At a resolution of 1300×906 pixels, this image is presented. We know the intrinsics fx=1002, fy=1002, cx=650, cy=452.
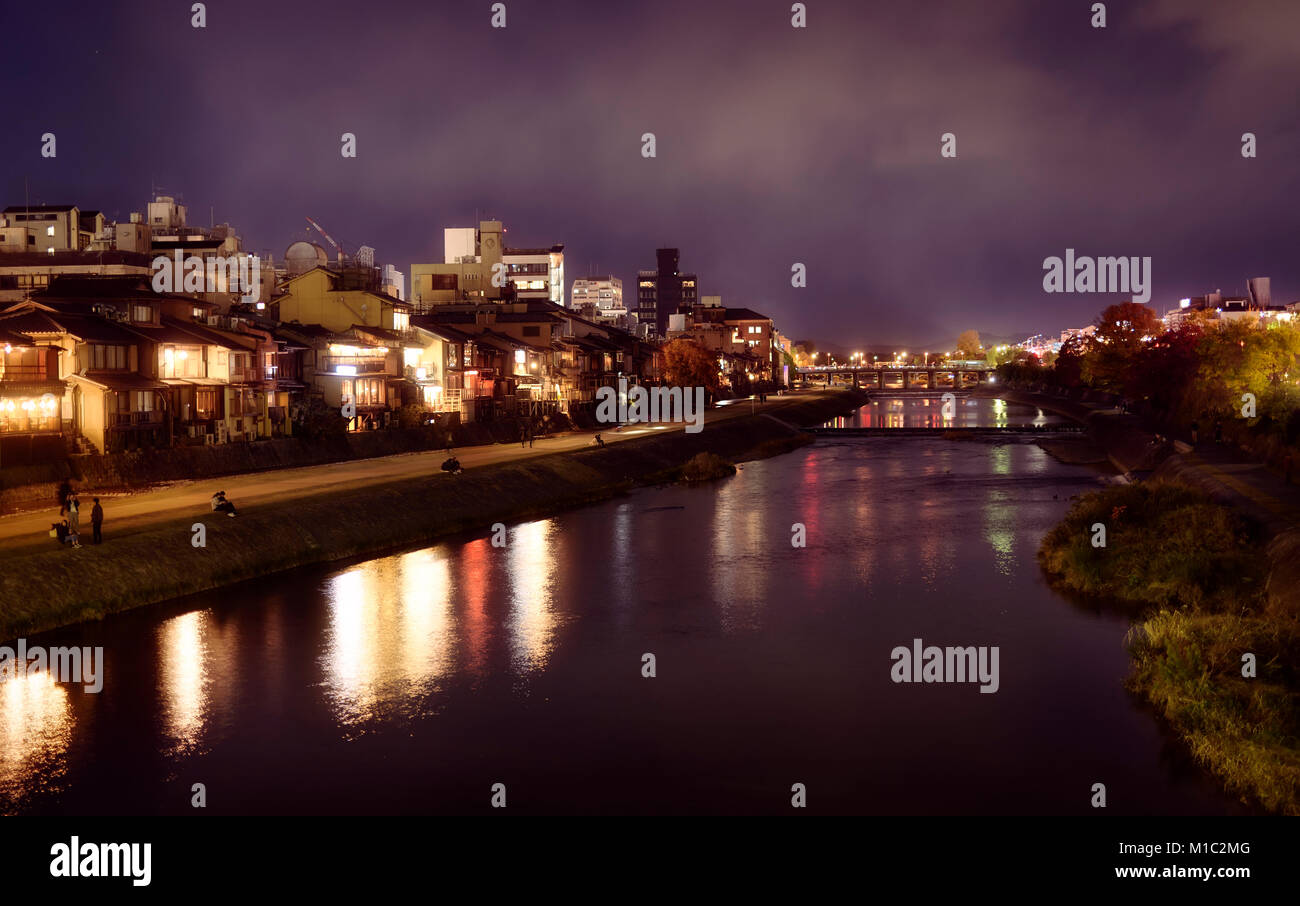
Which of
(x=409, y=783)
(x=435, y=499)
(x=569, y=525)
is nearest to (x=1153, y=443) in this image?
(x=569, y=525)

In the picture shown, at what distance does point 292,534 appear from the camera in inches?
1178

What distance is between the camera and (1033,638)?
21.9m

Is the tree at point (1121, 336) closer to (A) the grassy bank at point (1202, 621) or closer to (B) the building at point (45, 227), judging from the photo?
(A) the grassy bank at point (1202, 621)

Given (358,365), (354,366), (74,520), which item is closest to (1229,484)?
(74,520)

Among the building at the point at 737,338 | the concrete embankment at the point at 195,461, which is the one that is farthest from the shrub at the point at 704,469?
the building at the point at 737,338

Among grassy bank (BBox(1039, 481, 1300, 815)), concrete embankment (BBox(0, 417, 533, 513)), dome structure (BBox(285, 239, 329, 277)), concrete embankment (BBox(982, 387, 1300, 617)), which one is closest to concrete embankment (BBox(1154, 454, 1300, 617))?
concrete embankment (BBox(982, 387, 1300, 617))

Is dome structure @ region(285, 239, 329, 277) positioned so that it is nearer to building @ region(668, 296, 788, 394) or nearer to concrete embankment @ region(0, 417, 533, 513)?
concrete embankment @ region(0, 417, 533, 513)

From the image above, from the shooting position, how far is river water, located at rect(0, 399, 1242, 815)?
1443 cm

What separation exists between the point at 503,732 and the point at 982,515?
27.9 metres

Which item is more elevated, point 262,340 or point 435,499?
point 262,340

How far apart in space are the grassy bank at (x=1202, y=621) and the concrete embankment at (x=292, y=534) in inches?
817

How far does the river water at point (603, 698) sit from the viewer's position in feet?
47.3
